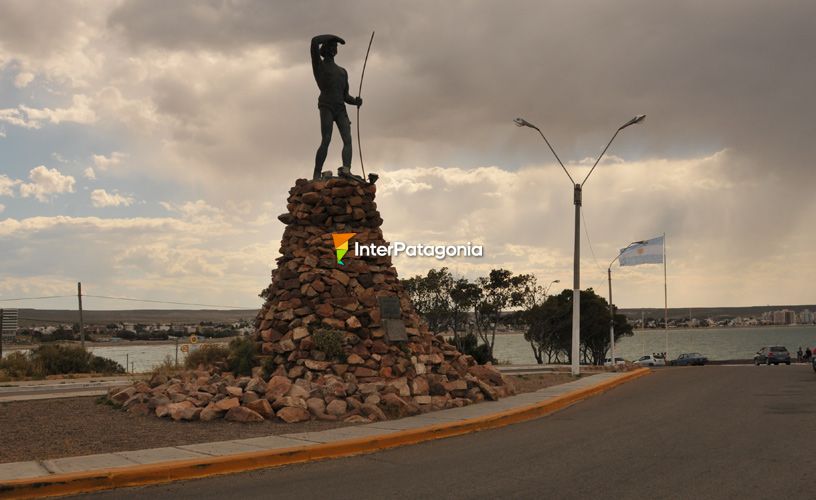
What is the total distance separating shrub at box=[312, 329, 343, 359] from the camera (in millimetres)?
14594

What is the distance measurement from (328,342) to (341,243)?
2.72 metres

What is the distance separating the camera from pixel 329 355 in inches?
579

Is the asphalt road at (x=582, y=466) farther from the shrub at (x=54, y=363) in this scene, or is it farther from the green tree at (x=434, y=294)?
the green tree at (x=434, y=294)

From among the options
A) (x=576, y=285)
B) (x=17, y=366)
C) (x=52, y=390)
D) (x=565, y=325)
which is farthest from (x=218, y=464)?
(x=565, y=325)

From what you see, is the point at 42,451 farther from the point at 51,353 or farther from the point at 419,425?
the point at 51,353

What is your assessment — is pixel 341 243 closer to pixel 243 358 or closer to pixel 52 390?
pixel 243 358

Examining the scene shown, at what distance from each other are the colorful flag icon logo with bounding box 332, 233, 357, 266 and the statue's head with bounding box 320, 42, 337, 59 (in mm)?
4592

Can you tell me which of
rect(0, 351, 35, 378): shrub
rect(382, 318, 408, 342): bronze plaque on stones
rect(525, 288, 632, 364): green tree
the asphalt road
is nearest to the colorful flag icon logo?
rect(382, 318, 408, 342): bronze plaque on stones

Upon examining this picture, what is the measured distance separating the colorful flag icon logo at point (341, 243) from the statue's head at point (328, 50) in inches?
181

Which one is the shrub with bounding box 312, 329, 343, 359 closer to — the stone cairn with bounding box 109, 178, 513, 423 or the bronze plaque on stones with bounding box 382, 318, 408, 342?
the stone cairn with bounding box 109, 178, 513, 423

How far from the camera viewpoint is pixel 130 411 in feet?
43.9

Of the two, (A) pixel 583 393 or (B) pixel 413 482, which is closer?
(B) pixel 413 482

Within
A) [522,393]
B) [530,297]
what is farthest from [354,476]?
[530,297]

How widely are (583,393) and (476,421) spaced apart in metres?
7.22
